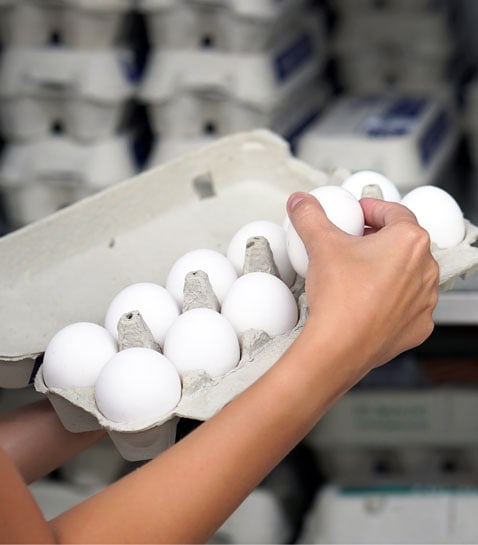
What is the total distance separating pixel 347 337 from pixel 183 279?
30cm

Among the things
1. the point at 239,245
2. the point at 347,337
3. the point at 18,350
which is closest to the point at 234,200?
the point at 239,245

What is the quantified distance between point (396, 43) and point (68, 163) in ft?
2.32

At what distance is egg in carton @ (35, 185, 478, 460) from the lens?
3.24 feet

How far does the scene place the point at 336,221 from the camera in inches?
42.3

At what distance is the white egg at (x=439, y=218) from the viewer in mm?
1167

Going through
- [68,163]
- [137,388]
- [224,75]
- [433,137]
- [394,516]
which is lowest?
[394,516]

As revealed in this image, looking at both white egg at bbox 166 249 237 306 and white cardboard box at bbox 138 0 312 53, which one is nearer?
white egg at bbox 166 249 237 306

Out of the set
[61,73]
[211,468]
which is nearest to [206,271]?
[211,468]

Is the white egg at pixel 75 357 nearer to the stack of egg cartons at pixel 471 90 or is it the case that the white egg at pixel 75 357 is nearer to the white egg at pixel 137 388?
the white egg at pixel 137 388

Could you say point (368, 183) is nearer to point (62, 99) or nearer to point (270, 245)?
point (270, 245)

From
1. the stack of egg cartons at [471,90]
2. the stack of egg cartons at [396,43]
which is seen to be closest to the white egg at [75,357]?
the stack of egg cartons at [471,90]

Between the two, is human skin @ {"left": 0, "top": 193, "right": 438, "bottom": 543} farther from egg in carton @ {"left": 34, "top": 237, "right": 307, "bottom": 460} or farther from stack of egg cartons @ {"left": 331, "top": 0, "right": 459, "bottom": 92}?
stack of egg cartons @ {"left": 331, "top": 0, "right": 459, "bottom": 92}

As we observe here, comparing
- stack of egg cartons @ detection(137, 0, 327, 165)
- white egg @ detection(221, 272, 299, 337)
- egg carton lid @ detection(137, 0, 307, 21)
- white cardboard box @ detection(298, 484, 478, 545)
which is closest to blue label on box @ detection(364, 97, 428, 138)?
stack of egg cartons @ detection(137, 0, 327, 165)

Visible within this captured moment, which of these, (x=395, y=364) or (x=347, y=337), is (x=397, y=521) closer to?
(x=395, y=364)
